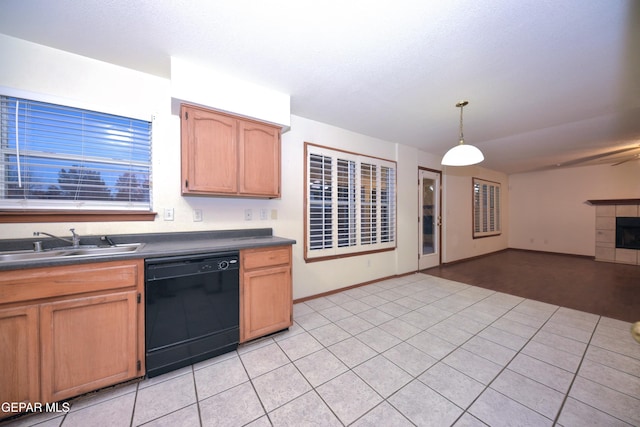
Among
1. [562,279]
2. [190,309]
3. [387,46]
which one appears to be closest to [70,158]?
[190,309]

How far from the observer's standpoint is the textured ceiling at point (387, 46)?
143 centimetres

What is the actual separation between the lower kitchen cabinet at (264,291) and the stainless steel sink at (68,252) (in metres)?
0.91

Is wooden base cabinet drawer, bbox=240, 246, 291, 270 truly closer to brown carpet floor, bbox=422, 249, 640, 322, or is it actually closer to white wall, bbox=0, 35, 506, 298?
white wall, bbox=0, 35, 506, 298

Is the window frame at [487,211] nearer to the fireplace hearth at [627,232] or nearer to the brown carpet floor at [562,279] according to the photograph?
the brown carpet floor at [562,279]

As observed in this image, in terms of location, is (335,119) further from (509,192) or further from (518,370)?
(509,192)

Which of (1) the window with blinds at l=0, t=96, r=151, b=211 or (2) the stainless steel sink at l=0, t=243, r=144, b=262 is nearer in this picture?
(2) the stainless steel sink at l=0, t=243, r=144, b=262

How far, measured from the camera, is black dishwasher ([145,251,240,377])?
1.64 meters

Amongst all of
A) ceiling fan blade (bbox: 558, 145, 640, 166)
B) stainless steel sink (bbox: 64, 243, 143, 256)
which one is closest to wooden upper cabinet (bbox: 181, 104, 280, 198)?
stainless steel sink (bbox: 64, 243, 143, 256)

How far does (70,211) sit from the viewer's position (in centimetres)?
183

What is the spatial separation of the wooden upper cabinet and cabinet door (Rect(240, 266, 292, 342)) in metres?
0.84

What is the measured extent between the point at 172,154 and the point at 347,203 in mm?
2322

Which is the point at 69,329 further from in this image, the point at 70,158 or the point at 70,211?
the point at 70,158

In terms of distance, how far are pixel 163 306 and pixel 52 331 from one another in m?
0.55

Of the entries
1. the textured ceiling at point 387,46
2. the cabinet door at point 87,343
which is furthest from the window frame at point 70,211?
the cabinet door at point 87,343
